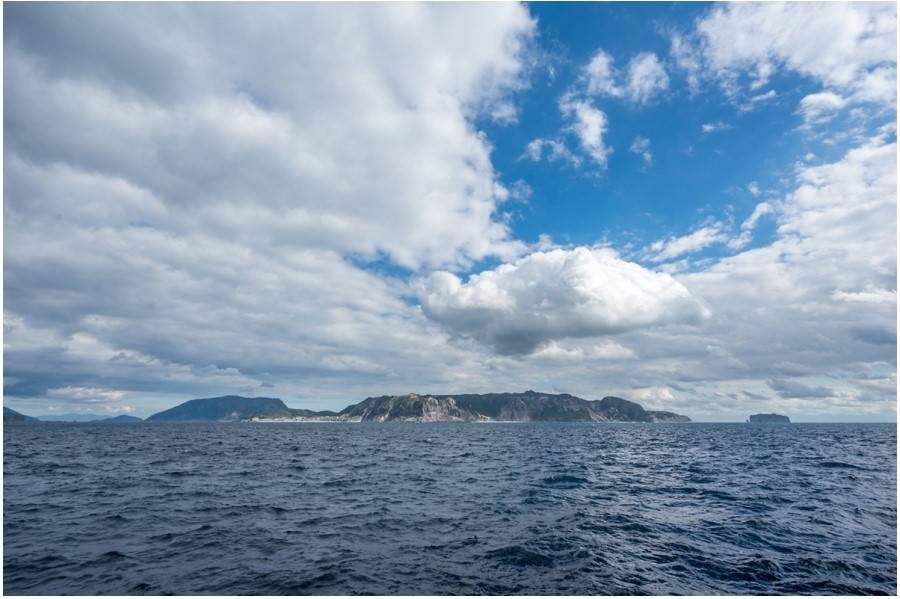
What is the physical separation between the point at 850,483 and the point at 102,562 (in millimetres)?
58996

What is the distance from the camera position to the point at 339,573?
2014 centimetres

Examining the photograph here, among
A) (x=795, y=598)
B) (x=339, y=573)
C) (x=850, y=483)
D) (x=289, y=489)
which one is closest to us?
(x=795, y=598)

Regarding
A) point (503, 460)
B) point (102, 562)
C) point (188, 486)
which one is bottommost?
point (503, 460)

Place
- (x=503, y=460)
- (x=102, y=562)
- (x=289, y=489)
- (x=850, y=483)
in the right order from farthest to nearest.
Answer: (x=503, y=460) → (x=850, y=483) → (x=289, y=489) → (x=102, y=562)

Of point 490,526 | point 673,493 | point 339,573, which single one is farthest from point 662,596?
point 673,493

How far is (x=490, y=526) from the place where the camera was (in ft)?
89.5

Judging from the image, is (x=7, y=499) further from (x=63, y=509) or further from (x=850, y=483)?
(x=850, y=483)

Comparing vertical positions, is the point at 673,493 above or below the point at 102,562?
below

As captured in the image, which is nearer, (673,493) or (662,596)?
(662,596)

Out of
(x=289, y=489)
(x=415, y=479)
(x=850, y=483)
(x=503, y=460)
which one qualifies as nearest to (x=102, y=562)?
(x=289, y=489)

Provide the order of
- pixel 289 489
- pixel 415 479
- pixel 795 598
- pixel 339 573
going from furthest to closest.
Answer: pixel 415 479
pixel 289 489
pixel 339 573
pixel 795 598

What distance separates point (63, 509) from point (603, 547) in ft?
121

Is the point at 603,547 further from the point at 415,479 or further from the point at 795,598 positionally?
the point at 415,479

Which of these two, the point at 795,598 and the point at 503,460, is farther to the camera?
the point at 503,460
